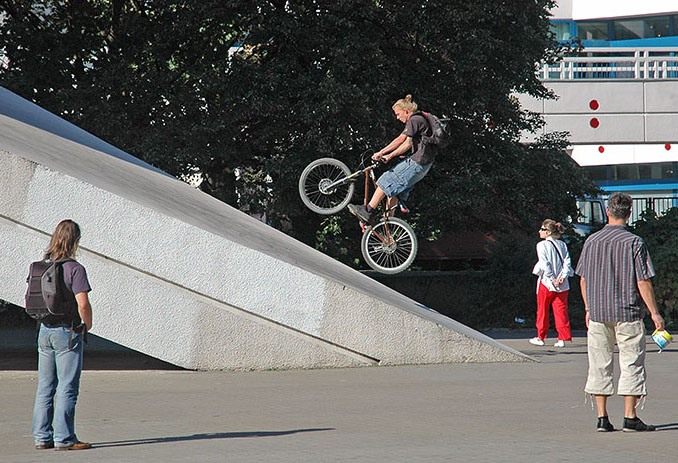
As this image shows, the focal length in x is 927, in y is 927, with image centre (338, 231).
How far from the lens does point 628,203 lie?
7344mm

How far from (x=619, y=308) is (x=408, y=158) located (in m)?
5.18

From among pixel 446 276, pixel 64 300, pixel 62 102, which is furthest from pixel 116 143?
pixel 64 300

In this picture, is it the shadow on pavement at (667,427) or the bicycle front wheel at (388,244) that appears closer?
the shadow on pavement at (667,427)

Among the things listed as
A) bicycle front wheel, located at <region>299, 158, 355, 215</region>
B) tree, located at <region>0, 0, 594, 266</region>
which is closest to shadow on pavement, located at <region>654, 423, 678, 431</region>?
bicycle front wheel, located at <region>299, 158, 355, 215</region>

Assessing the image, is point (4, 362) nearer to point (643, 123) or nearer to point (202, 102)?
point (202, 102)

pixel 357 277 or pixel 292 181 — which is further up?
pixel 292 181

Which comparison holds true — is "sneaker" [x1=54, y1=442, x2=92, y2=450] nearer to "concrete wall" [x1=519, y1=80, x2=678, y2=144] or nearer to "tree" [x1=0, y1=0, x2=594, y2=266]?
"tree" [x1=0, y1=0, x2=594, y2=266]

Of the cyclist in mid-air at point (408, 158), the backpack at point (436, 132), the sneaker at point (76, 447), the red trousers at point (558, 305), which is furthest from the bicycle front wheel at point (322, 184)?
the sneaker at point (76, 447)

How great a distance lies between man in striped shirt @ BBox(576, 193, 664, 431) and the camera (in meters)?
7.13

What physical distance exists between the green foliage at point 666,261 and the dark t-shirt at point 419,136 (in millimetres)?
7430

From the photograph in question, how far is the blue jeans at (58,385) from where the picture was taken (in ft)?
21.2

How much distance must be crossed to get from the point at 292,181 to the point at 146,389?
932 cm

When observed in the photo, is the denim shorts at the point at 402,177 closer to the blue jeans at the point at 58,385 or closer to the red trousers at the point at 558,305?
the red trousers at the point at 558,305

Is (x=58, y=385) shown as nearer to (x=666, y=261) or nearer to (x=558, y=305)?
(x=558, y=305)
